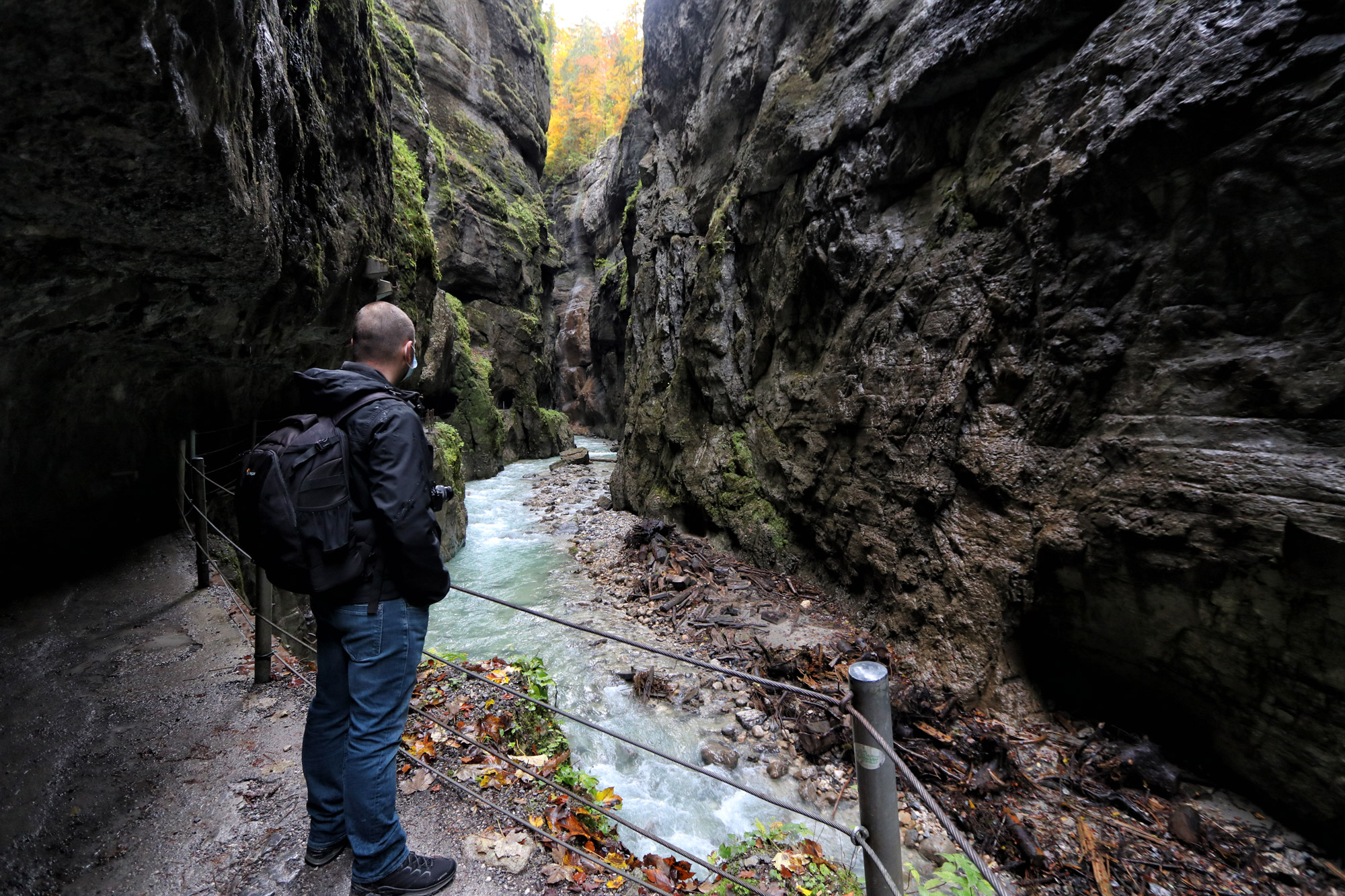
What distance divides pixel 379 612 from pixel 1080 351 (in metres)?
5.70

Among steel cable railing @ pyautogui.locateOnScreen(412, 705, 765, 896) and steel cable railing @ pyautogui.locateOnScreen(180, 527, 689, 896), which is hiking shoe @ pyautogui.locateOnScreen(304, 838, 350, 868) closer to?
steel cable railing @ pyautogui.locateOnScreen(180, 527, 689, 896)

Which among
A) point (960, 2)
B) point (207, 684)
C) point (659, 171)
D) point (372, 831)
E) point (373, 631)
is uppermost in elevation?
point (659, 171)

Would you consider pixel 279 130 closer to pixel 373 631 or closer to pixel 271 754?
pixel 373 631

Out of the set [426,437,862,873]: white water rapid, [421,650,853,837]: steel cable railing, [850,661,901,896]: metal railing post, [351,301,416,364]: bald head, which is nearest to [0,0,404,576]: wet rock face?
[351,301,416,364]: bald head

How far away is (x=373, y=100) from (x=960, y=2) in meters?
6.82

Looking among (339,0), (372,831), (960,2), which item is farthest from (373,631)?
(960,2)

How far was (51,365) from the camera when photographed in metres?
4.05

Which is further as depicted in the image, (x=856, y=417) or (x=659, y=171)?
(x=659, y=171)

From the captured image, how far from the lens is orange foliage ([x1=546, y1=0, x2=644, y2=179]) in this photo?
1652 inches

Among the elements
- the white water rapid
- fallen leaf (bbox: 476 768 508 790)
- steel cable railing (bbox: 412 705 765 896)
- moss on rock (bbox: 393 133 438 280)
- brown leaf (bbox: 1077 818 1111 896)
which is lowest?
the white water rapid

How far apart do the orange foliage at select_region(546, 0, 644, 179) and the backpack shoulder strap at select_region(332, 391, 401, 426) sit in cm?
4688

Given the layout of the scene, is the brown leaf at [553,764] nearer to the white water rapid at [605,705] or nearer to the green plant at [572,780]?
the green plant at [572,780]

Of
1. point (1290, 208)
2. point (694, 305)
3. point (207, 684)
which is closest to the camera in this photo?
point (1290, 208)

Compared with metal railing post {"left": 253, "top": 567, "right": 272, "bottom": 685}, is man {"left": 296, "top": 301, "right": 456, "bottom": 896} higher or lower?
higher
